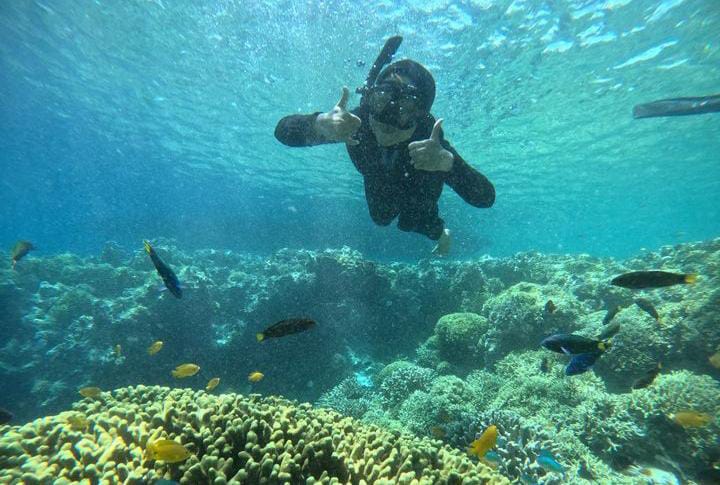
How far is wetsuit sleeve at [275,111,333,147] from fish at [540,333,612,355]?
11.9ft

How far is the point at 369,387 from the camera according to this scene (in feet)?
32.0

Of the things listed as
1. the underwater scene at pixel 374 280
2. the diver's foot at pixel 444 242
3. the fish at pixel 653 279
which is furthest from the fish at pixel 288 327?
the diver's foot at pixel 444 242

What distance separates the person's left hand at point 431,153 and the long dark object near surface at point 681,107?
5962 mm

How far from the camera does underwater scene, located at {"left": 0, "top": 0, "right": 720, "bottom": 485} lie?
3.42 metres

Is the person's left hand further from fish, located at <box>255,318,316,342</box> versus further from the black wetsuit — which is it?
fish, located at <box>255,318,316,342</box>

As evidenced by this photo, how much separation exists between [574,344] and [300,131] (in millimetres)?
4174

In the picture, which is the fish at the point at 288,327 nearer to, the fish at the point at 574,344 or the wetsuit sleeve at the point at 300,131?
the wetsuit sleeve at the point at 300,131

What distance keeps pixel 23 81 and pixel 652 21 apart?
3583cm

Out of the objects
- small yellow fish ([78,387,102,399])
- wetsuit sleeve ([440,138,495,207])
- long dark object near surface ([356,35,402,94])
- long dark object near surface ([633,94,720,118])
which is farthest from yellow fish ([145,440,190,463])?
long dark object near surface ([633,94,720,118])

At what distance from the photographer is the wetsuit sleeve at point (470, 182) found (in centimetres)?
449

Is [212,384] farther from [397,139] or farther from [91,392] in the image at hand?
[397,139]

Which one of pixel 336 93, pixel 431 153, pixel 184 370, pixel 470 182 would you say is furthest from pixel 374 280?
pixel 336 93

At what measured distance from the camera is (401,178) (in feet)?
17.5

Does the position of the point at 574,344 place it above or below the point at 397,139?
below
